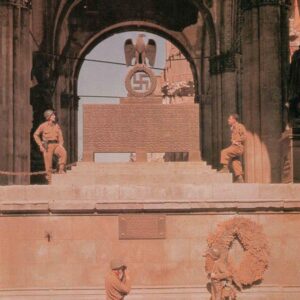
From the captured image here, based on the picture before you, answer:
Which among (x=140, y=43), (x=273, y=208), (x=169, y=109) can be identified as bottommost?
(x=273, y=208)

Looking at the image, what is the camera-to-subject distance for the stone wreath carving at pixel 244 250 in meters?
14.5

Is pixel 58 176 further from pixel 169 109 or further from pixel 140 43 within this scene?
pixel 140 43

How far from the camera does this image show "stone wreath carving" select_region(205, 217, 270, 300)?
14461 mm

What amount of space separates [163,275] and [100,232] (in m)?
1.27

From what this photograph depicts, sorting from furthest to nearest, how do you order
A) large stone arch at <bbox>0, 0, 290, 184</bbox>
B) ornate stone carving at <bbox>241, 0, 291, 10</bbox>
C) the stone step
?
ornate stone carving at <bbox>241, 0, 291, 10</bbox>, large stone arch at <bbox>0, 0, 290, 184</bbox>, the stone step

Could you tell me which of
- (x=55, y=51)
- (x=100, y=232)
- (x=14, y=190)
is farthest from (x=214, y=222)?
(x=55, y=51)

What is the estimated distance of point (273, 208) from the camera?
14.9 m

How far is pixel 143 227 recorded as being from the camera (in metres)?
14.9

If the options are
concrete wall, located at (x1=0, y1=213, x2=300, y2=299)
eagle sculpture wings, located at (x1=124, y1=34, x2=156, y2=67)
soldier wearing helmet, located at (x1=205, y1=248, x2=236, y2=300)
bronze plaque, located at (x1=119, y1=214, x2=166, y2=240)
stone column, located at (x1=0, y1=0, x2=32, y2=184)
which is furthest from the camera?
stone column, located at (x1=0, y1=0, x2=32, y2=184)

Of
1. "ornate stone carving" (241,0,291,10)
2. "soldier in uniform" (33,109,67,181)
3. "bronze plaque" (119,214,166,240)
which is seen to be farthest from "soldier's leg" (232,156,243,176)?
"ornate stone carving" (241,0,291,10)

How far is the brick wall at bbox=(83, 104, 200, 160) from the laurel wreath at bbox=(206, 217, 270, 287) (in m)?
5.03

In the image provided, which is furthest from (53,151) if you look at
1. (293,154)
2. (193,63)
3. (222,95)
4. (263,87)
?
(193,63)

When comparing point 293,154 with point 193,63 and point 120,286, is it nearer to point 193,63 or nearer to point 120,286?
point 120,286

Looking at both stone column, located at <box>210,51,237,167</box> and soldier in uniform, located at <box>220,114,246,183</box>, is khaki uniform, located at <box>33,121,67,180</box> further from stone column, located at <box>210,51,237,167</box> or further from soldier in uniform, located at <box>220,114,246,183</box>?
stone column, located at <box>210,51,237,167</box>
